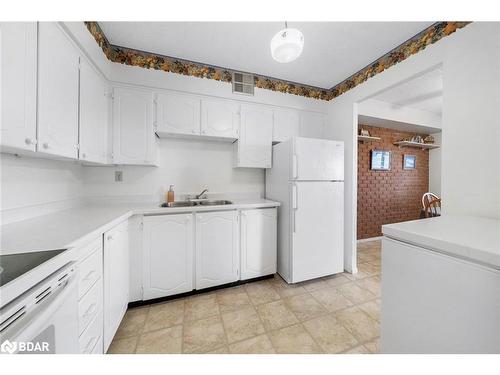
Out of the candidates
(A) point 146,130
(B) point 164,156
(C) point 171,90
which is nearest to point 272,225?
(B) point 164,156

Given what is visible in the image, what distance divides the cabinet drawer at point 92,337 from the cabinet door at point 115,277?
76 millimetres

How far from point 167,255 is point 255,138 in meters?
1.64

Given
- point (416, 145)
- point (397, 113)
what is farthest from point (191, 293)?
point (416, 145)

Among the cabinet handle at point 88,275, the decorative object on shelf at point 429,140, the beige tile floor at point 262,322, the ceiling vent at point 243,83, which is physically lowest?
the beige tile floor at point 262,322

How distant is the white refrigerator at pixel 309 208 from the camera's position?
2.08 m

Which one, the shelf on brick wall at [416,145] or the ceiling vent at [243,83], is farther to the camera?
the shelf on brick wall at [416,145]

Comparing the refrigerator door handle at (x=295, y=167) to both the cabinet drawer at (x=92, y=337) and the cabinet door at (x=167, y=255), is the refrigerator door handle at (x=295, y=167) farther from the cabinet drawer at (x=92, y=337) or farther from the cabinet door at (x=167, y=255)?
the cabinet drawer at (x=92, y=337)

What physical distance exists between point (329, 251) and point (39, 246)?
7.88ft

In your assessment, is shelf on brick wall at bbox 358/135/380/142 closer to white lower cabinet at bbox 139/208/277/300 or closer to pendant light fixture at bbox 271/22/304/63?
white lower cabinet at bbox 139/208/277/300

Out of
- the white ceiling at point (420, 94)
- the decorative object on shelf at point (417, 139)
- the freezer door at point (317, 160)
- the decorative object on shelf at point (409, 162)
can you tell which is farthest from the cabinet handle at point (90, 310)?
the decorative object on shelf at point (417, 139)

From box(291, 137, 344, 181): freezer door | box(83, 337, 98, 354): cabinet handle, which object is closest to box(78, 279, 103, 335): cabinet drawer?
box(83, 337, 98, 354): cabinet handle

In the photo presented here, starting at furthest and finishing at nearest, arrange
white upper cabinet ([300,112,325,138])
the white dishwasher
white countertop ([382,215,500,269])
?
white upper cabinet ([300,112,325,138]) < white countertop ([382,215,500,269]) < the white dishwasher

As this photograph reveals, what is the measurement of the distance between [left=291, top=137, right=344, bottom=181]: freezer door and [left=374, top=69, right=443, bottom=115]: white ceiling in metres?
1.03

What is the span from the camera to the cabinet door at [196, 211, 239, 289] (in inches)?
75.0
